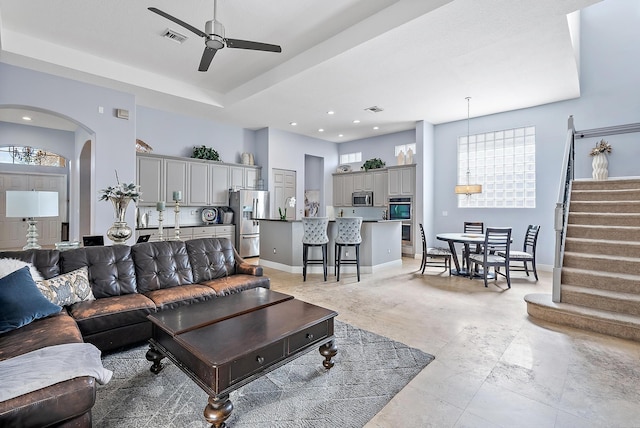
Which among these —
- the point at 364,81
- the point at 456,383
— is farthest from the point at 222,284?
the point at 364,81

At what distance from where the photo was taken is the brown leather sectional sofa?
1.39 metres

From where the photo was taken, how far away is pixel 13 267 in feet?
7.78

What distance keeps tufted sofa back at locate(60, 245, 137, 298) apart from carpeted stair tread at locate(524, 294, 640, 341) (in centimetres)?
434

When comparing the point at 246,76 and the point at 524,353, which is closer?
the point at 524,353

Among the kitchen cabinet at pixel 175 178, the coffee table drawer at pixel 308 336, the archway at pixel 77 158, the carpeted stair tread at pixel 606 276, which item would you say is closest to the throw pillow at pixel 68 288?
the coffee table drawer at pixel 308 336

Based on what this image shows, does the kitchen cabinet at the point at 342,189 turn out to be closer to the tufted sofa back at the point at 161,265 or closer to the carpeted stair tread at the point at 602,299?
the carpeted stair tread at the point at 602,299

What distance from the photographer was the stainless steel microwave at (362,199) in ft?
28.0

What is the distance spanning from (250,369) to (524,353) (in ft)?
7.71

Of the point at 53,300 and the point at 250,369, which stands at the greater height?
the point at 53,300

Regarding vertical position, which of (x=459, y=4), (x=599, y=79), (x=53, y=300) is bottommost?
(x=53, y=300)

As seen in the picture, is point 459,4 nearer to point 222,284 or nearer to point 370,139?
point 222,284

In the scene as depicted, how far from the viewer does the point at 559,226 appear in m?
3.56

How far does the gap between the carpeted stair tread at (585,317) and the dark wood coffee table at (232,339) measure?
2.59m

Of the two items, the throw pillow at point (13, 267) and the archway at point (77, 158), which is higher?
the archway at point (77, 158)
